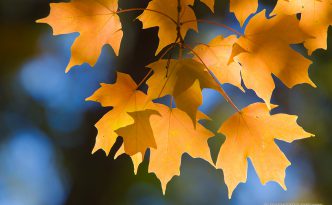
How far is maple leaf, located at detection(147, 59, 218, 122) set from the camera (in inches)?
30.6

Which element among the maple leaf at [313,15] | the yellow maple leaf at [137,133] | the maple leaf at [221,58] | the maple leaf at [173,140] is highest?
the maple leaf at [313,15]

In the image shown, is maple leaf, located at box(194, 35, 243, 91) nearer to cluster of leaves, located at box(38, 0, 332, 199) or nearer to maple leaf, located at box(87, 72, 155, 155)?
cluster of leaves, located at box(38, 0, 332, 199)

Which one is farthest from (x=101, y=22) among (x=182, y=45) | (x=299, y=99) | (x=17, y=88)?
(x=299, y=99)

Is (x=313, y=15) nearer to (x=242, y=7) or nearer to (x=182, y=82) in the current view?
(x=242, y=7)

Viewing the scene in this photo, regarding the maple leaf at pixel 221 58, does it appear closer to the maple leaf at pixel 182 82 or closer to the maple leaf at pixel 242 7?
the maple leaf at pixel 242 7

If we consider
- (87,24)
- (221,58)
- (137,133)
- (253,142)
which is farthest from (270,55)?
(87,24)

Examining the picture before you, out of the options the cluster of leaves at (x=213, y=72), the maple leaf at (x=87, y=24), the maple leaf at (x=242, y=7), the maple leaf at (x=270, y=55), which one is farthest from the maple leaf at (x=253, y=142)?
the maple leaf at (x=87, y=24)

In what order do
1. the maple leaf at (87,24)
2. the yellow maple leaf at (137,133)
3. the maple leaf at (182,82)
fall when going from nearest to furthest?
the maple leaf at (182,82) < the yellow maple leaf at (137,133) < the maple leaf at (87,24)

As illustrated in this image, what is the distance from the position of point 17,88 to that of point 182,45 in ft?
6.69

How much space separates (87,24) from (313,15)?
59 centimetres

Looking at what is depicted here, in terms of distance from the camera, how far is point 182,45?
0.91 metres

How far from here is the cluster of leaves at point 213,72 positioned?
946 millimetres

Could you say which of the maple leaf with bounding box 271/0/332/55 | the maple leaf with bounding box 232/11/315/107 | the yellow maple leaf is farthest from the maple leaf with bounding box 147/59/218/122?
the maple leaf with bounding box 271/0/332/55

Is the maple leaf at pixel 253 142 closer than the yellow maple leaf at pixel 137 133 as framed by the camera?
No
